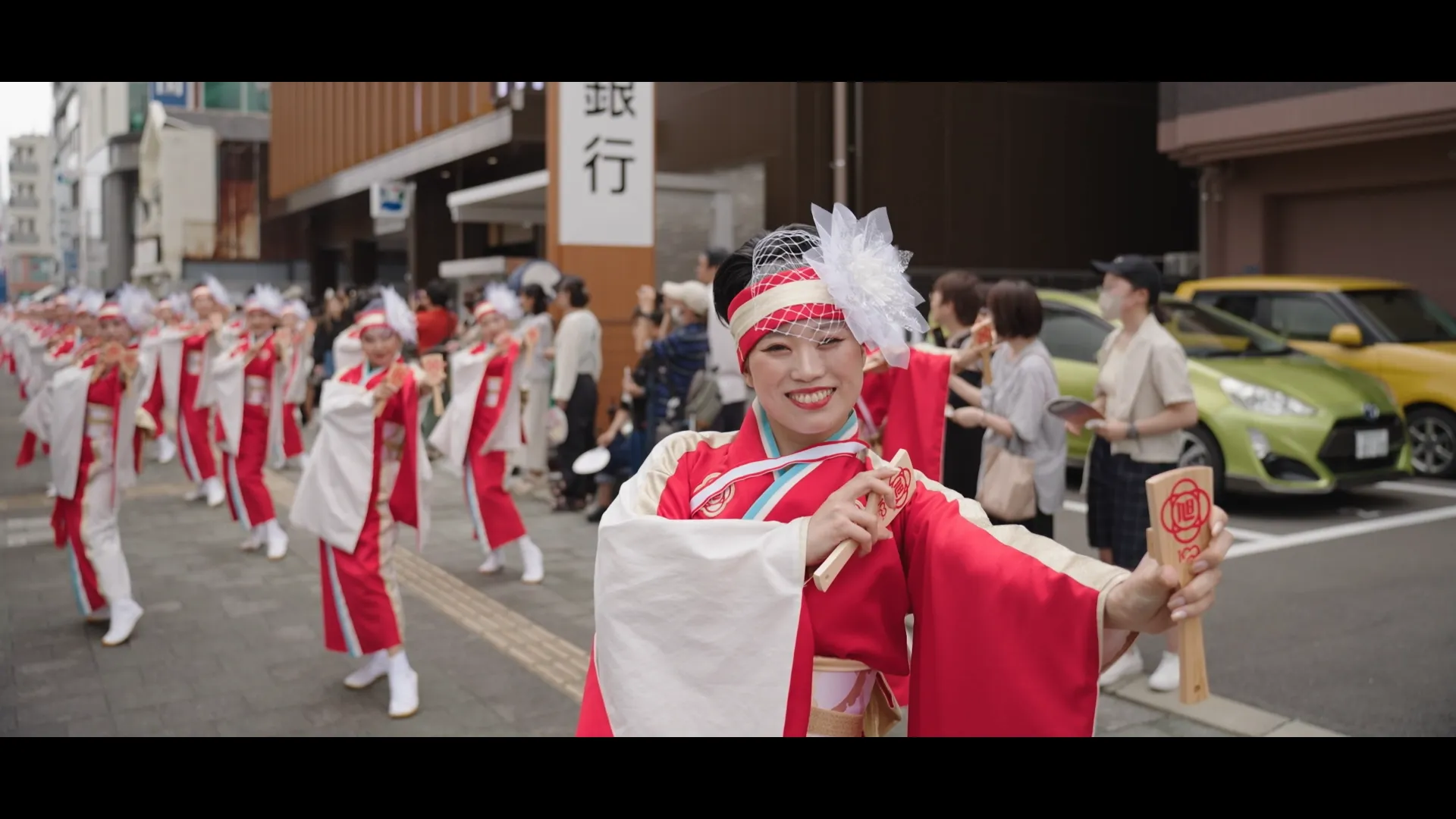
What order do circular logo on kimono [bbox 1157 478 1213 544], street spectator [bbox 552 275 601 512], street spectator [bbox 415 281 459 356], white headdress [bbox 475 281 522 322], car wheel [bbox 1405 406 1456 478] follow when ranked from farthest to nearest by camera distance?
1. street spectator [bbox 415 281 459 356]
2. car wheel [bbox 1405 406 1456 478]
3. street spectator [bbox 552 275 601 512]
4. white headdress [bbox 475 281 522 322]
5. circular logo on kimono [bbox 1157 478 1213 544]

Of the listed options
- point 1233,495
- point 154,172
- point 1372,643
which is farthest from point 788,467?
point 154,172

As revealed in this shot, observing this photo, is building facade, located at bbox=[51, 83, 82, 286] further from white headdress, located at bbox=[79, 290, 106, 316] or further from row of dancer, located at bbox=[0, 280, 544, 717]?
row of dancer, located at bbox=[0, 280, 544, 717]

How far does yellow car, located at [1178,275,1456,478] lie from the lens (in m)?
9.77

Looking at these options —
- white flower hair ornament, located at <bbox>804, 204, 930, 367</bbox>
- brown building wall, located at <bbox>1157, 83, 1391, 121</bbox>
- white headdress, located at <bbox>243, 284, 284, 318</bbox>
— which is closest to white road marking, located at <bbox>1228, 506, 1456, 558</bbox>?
white flower hair ornament, located at <bbox>804, 204, 930, 367</bbox>

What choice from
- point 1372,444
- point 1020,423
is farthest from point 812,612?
point 1372,444

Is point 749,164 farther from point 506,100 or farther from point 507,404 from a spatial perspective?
point 507,404

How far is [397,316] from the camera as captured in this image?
5.28 metres

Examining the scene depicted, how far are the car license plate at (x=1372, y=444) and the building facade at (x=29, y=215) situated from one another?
265 ft

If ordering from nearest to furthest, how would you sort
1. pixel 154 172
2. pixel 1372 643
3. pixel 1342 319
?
1. pixel 1372 643
2. pixel 1342 319
3. pixel 154 172

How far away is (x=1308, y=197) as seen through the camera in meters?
15.2

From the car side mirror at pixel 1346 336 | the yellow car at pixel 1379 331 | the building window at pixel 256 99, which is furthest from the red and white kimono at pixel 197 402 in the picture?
the building window at pixel 256 99

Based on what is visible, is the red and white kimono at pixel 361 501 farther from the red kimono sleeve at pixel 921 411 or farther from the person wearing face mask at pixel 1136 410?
the person wearing face mask at pixel 1136 410

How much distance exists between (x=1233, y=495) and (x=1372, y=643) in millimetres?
3770

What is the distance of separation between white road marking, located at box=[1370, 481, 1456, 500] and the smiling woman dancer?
340 inches
